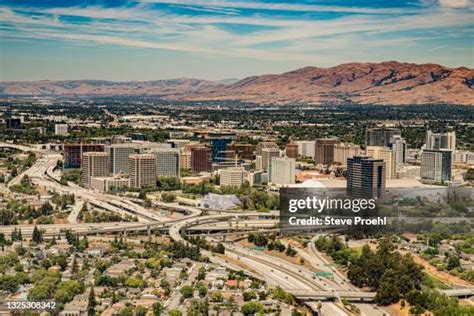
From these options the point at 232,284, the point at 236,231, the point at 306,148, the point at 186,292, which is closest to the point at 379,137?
the point at 306,148

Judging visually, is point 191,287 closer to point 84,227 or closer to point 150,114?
point 84,227

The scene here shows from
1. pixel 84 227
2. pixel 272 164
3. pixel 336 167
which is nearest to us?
pixel 84 227

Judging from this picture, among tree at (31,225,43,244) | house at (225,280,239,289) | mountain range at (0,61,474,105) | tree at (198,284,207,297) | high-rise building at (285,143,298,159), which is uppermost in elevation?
mountain range at (0,61,474,105)

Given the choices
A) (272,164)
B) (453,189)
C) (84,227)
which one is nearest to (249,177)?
(272,164)

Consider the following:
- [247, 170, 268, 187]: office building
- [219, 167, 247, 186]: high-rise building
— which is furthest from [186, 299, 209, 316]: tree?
[247, 170, 268, 187]: office building

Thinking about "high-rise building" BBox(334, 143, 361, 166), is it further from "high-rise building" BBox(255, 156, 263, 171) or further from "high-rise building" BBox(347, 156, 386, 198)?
"high-rise building" BBox(347, 156, 386, 198)
